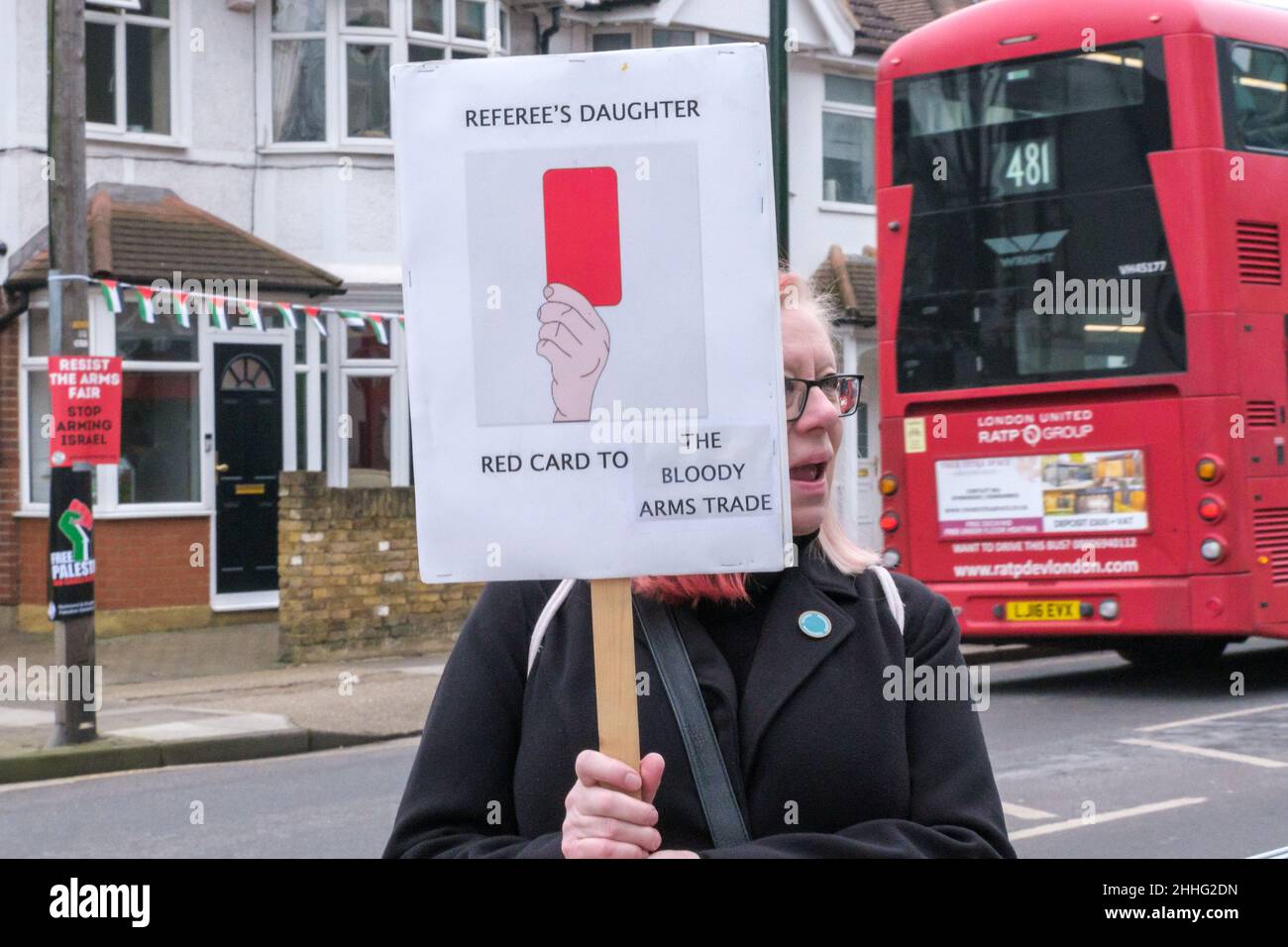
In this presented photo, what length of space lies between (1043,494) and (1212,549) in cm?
120

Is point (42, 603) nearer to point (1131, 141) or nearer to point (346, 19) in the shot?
point (346, 19)

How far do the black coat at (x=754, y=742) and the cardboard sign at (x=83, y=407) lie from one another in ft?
28.6

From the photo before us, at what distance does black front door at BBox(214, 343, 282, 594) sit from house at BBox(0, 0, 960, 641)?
23 millimetres

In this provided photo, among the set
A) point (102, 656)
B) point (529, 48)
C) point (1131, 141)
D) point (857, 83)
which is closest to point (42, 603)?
point (102, 656)

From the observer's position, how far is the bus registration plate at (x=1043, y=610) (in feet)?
38.3

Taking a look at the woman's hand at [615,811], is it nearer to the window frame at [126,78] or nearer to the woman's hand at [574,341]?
the woman's hand at [574,341]

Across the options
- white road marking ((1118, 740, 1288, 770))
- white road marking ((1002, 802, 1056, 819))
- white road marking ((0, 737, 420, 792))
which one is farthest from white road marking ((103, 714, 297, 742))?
white road marking ((1118, 740, 1288, 770))

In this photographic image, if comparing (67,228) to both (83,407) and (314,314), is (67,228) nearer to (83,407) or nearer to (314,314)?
(83,407)

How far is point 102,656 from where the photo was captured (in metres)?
15.8

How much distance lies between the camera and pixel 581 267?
228cm

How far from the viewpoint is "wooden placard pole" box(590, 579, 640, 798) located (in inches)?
87.0

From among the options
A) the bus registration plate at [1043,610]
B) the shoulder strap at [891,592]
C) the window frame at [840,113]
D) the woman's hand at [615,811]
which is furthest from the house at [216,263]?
the woman's hand at [615,811]

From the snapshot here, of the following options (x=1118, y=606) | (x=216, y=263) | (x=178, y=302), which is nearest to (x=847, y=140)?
(x=216, y=263)
